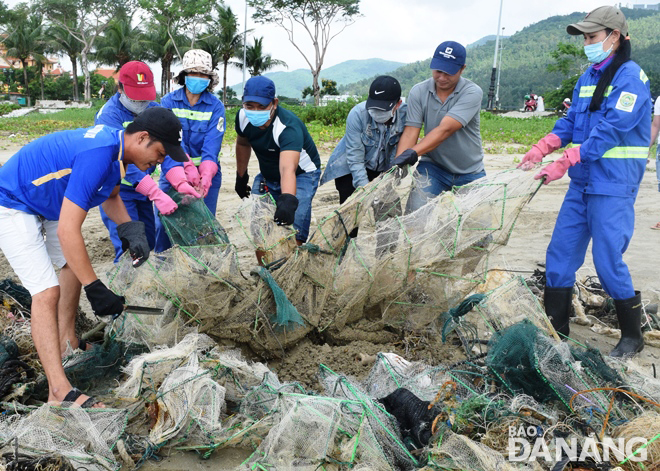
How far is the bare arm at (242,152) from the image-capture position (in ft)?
15.8

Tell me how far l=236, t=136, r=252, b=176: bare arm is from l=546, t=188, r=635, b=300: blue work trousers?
2.50 meters

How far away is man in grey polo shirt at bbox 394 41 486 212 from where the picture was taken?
4.25 metres

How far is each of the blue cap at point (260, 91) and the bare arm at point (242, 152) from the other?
53 cm

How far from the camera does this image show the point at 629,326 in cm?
379

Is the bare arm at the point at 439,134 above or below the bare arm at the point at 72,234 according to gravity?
above

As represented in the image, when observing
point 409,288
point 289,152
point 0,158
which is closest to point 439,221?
point 409,288

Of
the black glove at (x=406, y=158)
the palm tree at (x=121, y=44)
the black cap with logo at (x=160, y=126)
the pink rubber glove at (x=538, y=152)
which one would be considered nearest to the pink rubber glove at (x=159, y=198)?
the black cap with logo at (x=160, y=126)

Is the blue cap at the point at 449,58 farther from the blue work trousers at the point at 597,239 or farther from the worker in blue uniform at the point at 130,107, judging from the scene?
the worker in blue uniform at the point at 130,107

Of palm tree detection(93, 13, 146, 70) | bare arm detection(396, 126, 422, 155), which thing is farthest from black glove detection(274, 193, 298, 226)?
palm tree detection(93, 13, 146, 70)

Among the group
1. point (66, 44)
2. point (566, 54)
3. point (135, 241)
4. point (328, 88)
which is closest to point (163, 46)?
point (66, 44)

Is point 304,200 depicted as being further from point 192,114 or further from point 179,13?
point 179,13

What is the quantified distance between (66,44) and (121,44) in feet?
22.8

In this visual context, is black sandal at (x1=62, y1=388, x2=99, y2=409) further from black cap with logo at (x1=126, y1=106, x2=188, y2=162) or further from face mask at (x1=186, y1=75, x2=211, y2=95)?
face mask at (x1=186, y1=75, x2=211, y2=95)

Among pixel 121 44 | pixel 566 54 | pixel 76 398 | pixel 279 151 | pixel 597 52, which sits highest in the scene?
pixel 121 44
